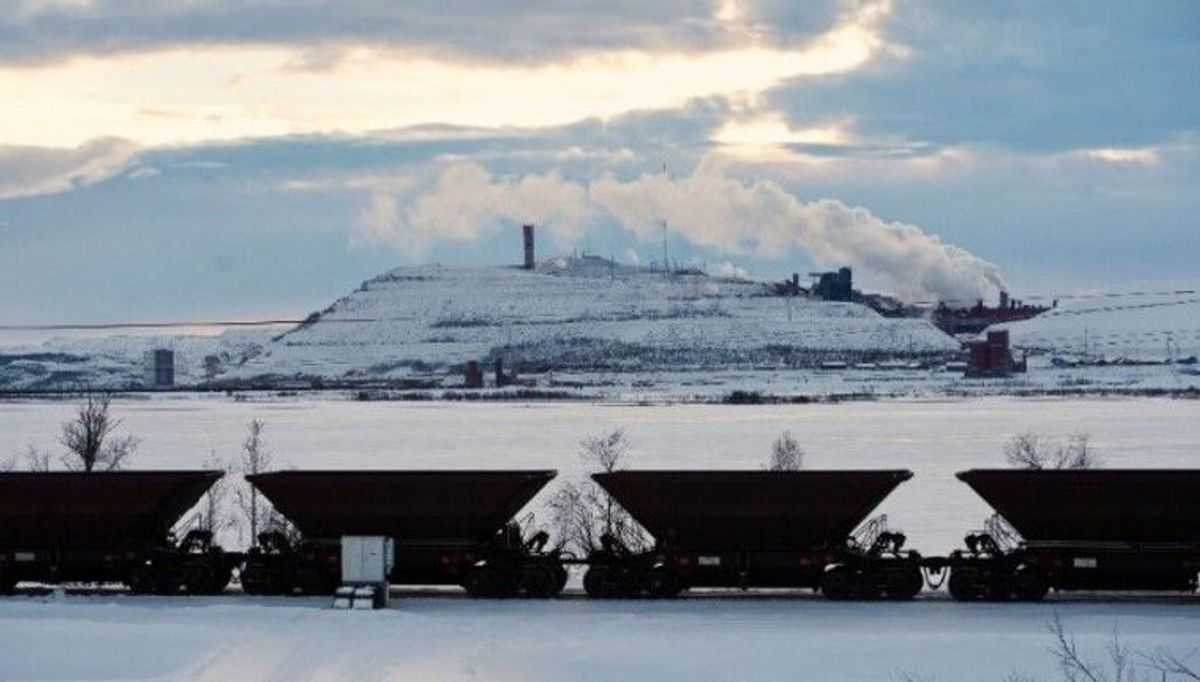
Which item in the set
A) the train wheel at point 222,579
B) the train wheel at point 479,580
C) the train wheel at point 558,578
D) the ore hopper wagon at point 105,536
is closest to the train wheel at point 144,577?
the ore hopper wagon at point 105,536

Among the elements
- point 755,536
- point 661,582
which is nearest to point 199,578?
point 661,582

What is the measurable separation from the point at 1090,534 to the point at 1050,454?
33.0m

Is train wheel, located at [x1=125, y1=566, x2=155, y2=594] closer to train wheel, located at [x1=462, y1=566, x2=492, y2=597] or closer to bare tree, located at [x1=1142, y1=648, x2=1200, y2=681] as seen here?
train wheel, located at [x1=462, y1=566, x2=492, y2=597]

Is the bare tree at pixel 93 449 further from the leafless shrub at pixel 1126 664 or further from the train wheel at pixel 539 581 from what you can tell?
the leafless shrub at pixel 1126 664

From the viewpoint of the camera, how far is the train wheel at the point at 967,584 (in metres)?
27.2

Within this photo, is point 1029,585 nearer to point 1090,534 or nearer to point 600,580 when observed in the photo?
point 1090,534

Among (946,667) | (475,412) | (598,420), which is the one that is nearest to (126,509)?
(946,667)

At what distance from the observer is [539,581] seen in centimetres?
2842

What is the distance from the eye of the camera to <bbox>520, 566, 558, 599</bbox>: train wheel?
93.2 feet

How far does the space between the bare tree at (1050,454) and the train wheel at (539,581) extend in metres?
18.2

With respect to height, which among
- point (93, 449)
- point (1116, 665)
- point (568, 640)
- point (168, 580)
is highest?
point (93, 449)

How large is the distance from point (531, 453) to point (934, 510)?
25.4 m

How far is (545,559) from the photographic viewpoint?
2850 cm

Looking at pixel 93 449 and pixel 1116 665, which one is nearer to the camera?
pixel 1116 665
